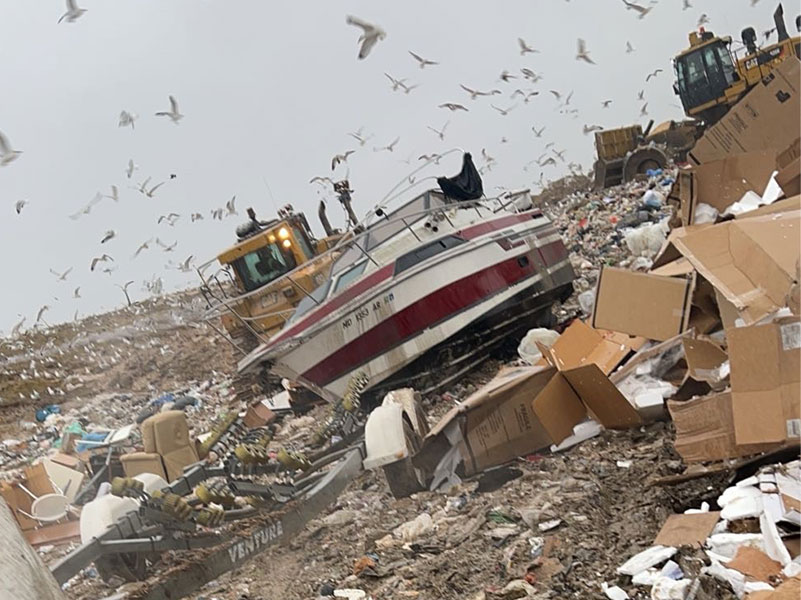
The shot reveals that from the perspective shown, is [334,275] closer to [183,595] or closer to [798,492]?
[183,595]

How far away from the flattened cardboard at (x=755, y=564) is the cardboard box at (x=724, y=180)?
3281 millimetres

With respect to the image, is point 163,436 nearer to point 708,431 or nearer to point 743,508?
point 708,431

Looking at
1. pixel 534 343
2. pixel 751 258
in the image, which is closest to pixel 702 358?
pixel 751 258

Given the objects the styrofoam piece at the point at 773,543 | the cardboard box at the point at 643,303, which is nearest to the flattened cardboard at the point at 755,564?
the styrofoam piece at the point at 773,543

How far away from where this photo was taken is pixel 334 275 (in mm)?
7074

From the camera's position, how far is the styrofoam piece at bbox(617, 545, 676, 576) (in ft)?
7.36

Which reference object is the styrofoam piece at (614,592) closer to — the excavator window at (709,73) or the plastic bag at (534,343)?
the plastic bag at (534,343)

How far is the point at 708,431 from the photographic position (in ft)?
8.98

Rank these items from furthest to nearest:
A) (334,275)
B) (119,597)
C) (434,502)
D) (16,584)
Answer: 1. (334,275)
2. (434,502)
3. (119,597)
4. (16,584)

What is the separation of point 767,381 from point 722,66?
46.0ft

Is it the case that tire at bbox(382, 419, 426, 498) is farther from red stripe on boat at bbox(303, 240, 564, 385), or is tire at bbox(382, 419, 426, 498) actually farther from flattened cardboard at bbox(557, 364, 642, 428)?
red stripe on boat at bbox(303, 240, 564, 385)

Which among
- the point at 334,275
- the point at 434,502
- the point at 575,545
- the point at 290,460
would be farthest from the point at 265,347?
the point at 575,545

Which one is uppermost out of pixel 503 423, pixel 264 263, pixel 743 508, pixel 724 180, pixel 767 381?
pixel 264 263

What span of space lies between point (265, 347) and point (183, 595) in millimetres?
3501
